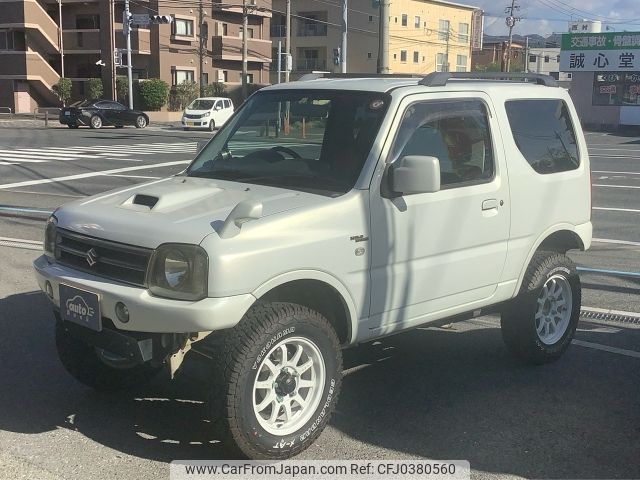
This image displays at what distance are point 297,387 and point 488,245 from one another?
1678 millimetres

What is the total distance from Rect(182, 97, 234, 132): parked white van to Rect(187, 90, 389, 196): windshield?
33.0 m

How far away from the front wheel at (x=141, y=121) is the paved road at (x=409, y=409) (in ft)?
108

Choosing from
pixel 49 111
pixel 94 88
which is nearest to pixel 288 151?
pixel 94 88

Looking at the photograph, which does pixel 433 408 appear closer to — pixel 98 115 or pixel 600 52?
pixel 98 115

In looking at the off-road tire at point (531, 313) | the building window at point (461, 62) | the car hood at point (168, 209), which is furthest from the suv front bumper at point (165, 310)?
the building window at point (461, 62)

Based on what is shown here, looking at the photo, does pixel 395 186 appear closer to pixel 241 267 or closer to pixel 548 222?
pixel 241 267

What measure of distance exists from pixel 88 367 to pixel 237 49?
56.4 metres

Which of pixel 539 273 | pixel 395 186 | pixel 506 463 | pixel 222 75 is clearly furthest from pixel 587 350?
pixel 222 75

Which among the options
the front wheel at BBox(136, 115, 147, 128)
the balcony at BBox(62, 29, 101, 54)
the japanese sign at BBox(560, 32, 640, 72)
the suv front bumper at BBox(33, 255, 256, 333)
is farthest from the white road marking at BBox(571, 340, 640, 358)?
the balcony at BBox(62, 29, 101, 54)

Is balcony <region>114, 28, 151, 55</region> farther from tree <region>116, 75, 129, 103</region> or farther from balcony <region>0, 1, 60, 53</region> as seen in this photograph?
balcony <region>0, 1, 60, 53</region>

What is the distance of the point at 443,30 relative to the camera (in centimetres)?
8450

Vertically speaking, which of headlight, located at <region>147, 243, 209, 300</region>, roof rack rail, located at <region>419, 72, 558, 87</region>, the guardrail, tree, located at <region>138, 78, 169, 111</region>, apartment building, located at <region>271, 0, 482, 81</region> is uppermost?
apartment building, located at <region>271, 0, 482, 81</region>

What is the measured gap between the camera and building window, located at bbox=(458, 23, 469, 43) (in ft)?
287

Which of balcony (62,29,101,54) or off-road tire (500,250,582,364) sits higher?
balcony (62,29,101,54)
